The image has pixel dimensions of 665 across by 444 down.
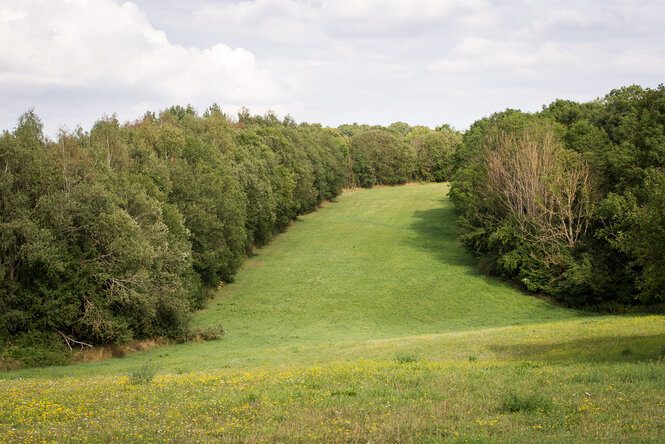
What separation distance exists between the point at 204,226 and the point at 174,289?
1402 cm

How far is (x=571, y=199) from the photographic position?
4594cm

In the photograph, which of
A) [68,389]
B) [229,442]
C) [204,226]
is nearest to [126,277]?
[204,226]

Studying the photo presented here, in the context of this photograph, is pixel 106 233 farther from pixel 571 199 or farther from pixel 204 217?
pixel 571 199

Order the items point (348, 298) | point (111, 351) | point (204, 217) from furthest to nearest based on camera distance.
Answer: point (348, 298), point (204, 217), point (111, 351)

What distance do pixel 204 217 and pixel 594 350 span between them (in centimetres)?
3968

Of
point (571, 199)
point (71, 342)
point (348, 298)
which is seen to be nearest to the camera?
point (71, 342)

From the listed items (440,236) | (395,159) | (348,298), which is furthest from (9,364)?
(395,159)

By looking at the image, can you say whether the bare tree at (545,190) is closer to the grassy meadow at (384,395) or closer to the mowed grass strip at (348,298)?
the mowed grass strip at (348,298)

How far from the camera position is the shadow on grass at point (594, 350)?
54.6 feet

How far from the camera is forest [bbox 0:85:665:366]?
101ft

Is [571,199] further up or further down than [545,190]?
further down

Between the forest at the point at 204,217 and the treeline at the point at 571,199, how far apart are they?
0.17m

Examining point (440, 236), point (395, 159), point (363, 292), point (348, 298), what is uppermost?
point (395, 159)

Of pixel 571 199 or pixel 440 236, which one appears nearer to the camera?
pixel 571 199
